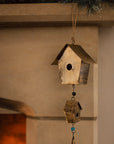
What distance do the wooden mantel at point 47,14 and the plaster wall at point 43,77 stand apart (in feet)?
0.30

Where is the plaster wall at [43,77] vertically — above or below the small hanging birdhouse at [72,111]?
above

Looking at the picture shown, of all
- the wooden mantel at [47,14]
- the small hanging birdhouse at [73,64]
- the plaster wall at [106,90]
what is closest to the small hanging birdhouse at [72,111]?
the small hanging birdhouse at [73,64]

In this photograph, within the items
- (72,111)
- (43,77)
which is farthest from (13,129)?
(72,111)

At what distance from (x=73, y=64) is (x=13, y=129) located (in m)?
0.84

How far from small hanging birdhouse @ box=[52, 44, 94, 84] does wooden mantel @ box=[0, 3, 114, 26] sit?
22 cm

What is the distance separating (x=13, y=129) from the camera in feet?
6.93

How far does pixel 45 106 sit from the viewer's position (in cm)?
179

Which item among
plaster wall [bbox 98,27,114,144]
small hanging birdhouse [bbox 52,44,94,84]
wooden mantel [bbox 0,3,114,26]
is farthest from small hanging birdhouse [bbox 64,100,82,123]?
wooden mantel [bbox 0,3,114,26]

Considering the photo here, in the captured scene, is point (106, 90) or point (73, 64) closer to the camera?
point (73, 64)

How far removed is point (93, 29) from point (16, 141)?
1.01 meters

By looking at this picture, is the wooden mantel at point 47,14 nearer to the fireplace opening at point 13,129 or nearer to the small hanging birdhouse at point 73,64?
the small hanging birdhouse at point 73,64

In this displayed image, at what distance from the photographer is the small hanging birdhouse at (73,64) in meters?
1.55

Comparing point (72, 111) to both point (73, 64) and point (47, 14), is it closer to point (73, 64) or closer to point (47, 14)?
point (73, 64)

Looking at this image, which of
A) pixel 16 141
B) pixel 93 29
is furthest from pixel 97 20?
pixel 16 141
